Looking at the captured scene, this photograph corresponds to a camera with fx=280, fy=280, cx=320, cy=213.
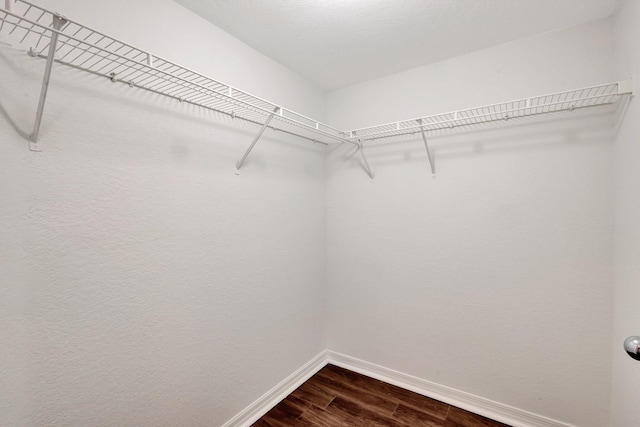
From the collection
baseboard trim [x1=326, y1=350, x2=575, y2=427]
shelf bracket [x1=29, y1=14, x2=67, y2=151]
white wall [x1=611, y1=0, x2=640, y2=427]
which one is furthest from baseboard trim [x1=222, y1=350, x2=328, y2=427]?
white wall [x1=611, y1=0, x2=640, y2=427]

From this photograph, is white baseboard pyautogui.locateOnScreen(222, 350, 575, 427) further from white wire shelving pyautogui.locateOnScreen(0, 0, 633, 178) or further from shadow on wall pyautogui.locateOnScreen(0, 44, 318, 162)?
shadow on wall pyautogui.locateOnScreen(0, 44, 318, 162)

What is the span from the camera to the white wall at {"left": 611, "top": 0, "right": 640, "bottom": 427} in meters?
1.20

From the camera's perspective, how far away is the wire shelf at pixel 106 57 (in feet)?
2.88

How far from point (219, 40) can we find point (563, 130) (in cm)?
203

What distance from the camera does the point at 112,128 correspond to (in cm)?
117

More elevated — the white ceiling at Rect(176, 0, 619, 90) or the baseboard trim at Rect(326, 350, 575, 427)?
the white ceiling at Rect(176, 0, 619, 90)

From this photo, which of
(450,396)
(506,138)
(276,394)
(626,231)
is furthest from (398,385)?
(506,138)

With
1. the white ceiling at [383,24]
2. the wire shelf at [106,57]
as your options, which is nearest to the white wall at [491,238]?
the white ceiling at [383,24]

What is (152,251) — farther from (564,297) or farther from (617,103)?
(617,103)

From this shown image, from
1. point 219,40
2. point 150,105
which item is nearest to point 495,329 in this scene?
point 150,105

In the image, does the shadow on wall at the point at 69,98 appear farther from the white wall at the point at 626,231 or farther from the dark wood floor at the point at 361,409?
the white wall at the point at 626,231

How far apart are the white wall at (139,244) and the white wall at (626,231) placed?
1.82 meters

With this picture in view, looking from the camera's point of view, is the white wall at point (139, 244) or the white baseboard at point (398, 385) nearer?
the white wall at point (139, 244)

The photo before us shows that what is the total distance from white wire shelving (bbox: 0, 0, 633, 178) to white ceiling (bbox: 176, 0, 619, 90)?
0.39m
